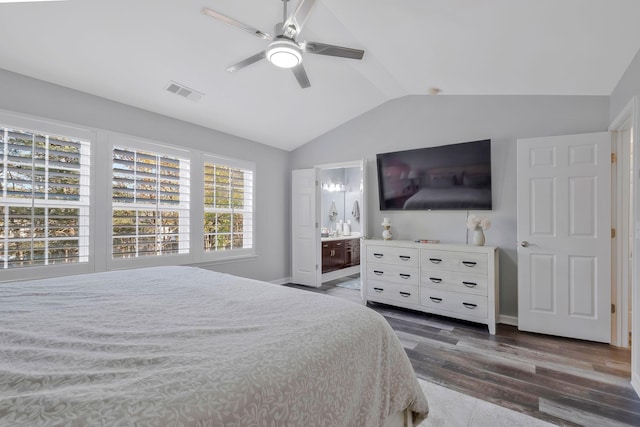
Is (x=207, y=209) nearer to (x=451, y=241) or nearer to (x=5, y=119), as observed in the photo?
(x=5, y=119)

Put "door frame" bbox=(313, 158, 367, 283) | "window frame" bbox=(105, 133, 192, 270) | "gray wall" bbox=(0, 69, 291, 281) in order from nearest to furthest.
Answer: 1. "gray wall" bbox=(0, 69, 291, 281)
2. "window frame" bbox=(105, 133, 192, 270)
3. "door frame" bbox=(313, 158, 367, 283)

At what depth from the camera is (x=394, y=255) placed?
3.76 metres

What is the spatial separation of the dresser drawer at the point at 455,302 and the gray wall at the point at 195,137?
2580 millimetres

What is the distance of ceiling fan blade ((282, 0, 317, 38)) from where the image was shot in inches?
69.6

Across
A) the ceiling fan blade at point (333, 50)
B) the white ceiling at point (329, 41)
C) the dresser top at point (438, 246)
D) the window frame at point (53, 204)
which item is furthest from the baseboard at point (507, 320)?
the window frame at point (53, 204)

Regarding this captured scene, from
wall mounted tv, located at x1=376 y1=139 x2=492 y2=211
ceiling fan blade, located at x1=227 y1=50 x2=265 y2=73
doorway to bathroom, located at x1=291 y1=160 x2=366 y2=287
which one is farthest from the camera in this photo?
doorway to bathroom, located at x1=291 y1=160 x2=366 y2=287

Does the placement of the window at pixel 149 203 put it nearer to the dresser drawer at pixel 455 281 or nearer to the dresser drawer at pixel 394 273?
the dresser drawer at pixel 394 273

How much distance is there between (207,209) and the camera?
13.1 ft

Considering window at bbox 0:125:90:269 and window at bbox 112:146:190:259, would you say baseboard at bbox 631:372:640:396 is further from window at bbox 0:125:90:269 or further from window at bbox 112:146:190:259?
window at bbox 0:125:90:269

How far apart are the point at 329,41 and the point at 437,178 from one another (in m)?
2.10

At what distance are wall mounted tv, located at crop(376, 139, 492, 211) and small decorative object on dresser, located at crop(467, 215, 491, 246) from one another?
0.73ft

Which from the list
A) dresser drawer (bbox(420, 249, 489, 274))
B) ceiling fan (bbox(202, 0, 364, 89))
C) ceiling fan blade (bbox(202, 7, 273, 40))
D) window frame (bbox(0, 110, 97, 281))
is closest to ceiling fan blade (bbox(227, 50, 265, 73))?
ceiling fan (bbox(202, 0, 364, 89))

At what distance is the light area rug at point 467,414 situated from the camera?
5.61 ft

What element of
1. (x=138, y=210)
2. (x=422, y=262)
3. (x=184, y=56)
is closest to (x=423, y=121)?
(x=422, y=262)
